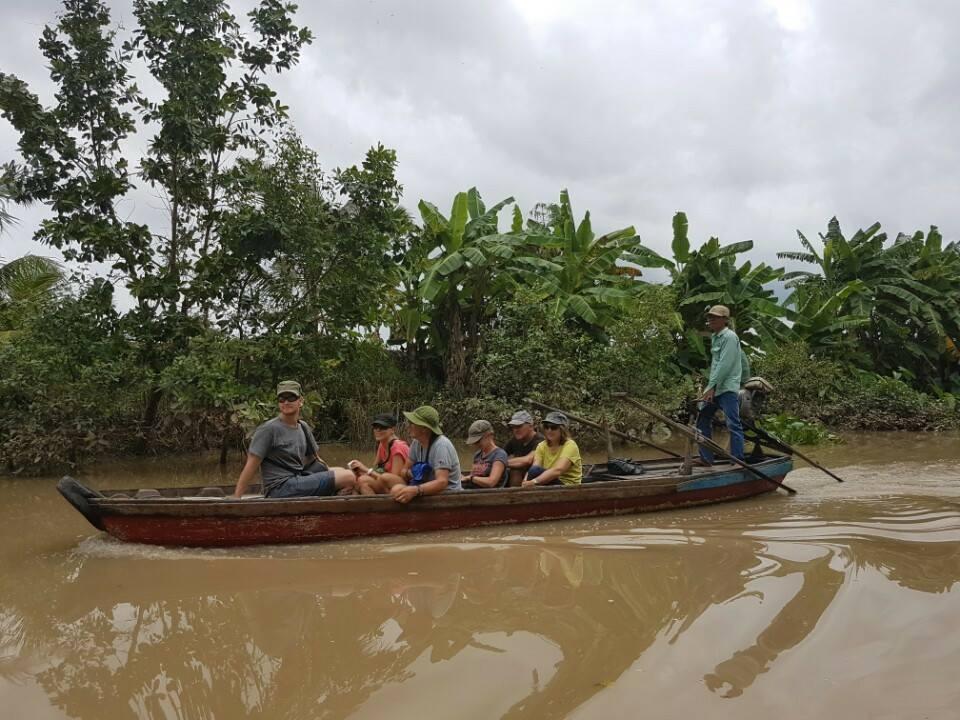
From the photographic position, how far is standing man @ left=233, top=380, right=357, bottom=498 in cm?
551

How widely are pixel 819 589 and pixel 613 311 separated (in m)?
10.7

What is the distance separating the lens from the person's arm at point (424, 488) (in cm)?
574

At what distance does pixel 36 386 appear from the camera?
9398 mm

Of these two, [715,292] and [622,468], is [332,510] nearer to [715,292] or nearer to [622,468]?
[622,468]

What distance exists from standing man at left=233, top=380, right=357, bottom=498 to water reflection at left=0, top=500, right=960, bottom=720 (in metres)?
0.54

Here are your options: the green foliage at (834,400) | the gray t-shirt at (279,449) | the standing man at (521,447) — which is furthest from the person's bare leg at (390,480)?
the green foliage at (834,400)

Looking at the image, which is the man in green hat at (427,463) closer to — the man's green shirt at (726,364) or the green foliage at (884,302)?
the man's green shirt at (726,364)

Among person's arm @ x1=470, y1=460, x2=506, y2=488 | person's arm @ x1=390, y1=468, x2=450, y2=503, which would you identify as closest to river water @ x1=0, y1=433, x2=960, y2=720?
person's arm @ x1=390, y1=468, x2=450, y2=503

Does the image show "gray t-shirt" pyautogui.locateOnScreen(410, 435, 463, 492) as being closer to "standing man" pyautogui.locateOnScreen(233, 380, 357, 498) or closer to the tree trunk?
"standing man" pyautogui.locateOnScreen(233, 380, 357, 498)

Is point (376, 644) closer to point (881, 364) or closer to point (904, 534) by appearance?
point (904, 534)

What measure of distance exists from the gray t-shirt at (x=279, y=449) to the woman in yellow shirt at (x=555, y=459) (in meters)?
2.05

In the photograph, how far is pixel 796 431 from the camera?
13.6 metres

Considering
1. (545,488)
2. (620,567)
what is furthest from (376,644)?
(545,488)

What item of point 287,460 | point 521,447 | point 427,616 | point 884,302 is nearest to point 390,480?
point 287,460
